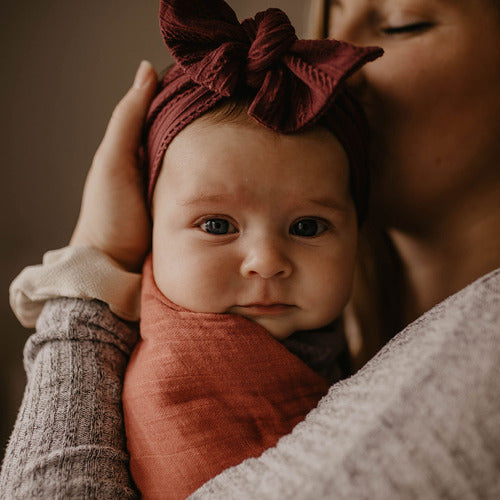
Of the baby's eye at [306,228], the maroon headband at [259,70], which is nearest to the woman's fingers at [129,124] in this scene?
the maroon headband at [259,70]

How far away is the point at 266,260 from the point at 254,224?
0.21ft

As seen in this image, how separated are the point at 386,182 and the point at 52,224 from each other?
102 cm

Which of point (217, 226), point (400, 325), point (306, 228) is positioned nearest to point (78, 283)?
point (217, 226)

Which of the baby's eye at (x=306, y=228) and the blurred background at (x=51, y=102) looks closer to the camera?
the baby's eye at (x=306, y=228)

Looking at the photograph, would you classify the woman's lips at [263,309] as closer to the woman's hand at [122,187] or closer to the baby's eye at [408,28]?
the woman's hand at [122,187]

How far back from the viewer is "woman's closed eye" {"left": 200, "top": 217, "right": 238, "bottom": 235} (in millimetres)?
743

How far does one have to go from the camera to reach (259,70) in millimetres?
726

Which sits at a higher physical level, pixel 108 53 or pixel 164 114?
pixel 108 53

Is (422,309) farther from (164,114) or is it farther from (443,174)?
(164,114)

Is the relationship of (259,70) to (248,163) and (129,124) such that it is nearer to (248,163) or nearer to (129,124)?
(248,163)

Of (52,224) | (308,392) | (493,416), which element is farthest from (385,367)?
(52,224)

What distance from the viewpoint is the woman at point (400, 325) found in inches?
15.8

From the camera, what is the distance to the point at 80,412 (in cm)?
67

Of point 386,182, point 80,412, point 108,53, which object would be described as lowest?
point 80,412
